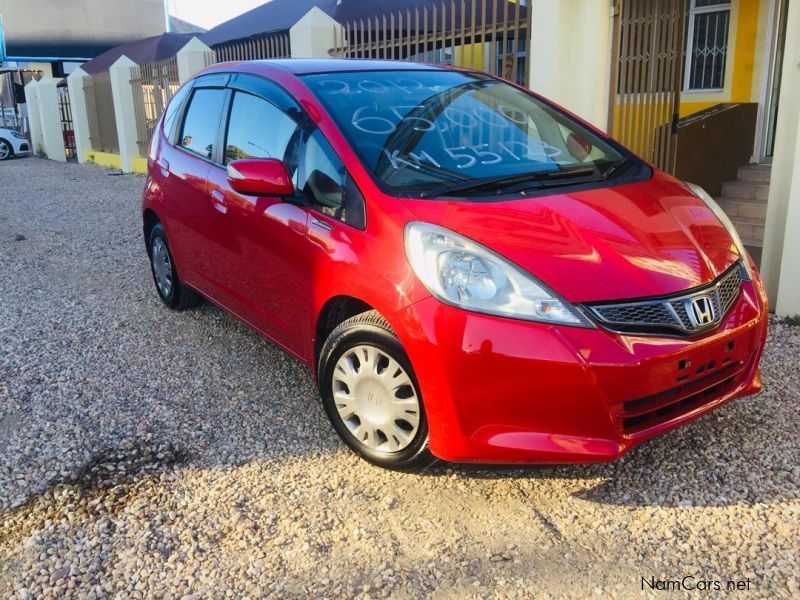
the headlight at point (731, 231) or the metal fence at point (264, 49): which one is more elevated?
the metal fence at point (264, 49)

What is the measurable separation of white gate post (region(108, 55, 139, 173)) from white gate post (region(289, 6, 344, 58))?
8.02 m

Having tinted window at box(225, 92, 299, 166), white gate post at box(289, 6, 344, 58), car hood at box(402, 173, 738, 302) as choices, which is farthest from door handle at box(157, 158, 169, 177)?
white gate post at box(289, 6, 344, 58)

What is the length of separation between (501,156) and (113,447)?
230cm

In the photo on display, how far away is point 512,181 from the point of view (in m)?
3.24

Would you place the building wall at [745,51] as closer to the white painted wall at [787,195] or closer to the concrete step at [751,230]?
the concrete step at [751,230]

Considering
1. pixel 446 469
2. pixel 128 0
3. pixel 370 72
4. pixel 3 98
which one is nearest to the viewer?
pixel 446 469

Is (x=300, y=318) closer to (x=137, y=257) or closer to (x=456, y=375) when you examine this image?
(x=456, y=375)

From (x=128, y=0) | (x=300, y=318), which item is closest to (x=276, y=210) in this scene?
(x=300, y=318)

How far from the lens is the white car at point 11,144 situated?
846 inches

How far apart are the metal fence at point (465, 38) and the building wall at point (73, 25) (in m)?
25.0

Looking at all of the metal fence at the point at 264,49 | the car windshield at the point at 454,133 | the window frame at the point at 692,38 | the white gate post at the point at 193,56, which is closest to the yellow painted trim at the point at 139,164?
the white gate post at the point at 193,56

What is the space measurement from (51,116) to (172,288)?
1870cm

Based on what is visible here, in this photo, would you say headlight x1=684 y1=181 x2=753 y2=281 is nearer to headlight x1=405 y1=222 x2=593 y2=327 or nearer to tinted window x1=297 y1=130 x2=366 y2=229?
headlight x1=405 y1=222 x2=593 y2=327

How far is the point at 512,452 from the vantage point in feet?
8.68
